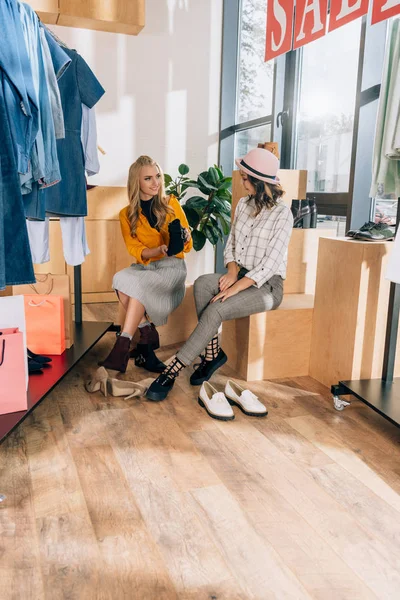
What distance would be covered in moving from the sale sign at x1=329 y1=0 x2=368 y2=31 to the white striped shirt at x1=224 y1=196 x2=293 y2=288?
2.87ft

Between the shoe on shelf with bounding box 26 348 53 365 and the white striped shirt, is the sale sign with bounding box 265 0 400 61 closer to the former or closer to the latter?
the white striped shirt

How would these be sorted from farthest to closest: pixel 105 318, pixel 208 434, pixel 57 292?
pixel 105 318 → pixel 57 292 → pixel 208 434

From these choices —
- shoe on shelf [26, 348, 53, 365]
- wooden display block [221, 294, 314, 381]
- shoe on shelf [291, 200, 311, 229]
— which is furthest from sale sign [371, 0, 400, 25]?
shoe on shelf [26, 348, 53, 365]

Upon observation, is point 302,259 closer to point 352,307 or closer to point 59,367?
point 352,307

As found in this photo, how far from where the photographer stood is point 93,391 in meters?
2.66

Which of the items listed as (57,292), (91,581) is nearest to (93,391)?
(57,292)

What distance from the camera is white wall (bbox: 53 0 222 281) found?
4918 millimetres

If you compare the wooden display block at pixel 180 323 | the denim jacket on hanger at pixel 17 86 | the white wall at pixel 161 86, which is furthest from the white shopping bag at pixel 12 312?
the white wall at pixel 161 86

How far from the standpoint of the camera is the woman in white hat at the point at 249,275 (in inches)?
104

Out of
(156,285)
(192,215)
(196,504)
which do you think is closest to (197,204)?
(192,215)

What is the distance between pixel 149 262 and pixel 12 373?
1.38m

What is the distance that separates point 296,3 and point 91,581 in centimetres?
282

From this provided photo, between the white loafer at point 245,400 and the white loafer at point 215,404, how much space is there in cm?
7

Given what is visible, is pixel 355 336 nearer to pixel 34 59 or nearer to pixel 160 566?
pixel 160 566
